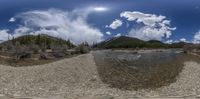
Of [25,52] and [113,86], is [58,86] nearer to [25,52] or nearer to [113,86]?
[113,86]

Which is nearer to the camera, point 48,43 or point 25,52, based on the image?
point 25,52

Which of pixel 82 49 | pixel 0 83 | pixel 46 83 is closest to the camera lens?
pixel 0 83

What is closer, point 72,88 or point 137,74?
point 72,88

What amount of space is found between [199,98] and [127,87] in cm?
1091

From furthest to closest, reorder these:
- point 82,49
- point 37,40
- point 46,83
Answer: point 37,40, point 82,49, point 46,83

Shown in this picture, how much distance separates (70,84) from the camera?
76.1 feet

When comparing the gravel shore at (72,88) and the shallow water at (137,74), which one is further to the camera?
the shallow water at (137,74)

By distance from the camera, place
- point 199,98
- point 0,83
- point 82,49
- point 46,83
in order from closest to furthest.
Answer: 1. point 199,98
2. point 0,83
3. point 46,83
4. point 82,49

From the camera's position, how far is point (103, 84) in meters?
23.6

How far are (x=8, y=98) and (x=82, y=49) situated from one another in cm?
11597

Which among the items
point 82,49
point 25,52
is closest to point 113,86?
point 25,52

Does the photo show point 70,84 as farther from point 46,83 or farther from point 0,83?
point 0,83

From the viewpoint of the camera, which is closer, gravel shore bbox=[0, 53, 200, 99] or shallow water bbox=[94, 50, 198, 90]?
gravel shore bbox=[0, 53, 200, 99]

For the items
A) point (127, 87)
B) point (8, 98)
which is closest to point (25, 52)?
point (127, 87)
